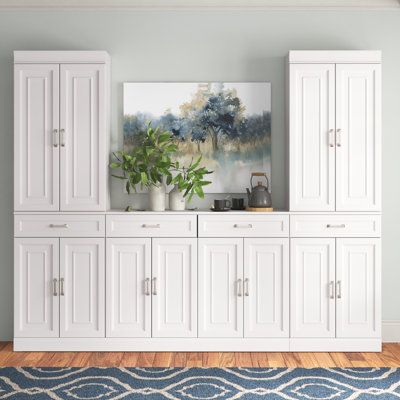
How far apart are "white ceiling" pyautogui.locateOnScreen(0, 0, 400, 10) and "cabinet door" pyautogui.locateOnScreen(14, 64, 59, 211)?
24.4 inches

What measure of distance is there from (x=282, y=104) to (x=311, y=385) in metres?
2.16

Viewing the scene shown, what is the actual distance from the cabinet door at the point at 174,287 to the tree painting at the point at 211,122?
2.03 feet

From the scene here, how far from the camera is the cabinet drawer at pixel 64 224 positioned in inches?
164

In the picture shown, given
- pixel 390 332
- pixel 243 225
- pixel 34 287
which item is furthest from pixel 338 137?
pixel 34 287

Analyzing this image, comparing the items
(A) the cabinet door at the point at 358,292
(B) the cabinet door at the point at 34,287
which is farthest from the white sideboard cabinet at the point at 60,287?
(A) the cabinet door at the point at 358,292

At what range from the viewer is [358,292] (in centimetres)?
418

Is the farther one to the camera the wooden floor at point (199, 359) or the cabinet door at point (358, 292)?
the cabinet door at point (358, 292)

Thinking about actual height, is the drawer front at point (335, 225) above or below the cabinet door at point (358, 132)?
below

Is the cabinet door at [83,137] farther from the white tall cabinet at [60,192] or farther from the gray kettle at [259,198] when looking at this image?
the gray kettle at [259,198]

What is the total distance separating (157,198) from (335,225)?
52.9 inches

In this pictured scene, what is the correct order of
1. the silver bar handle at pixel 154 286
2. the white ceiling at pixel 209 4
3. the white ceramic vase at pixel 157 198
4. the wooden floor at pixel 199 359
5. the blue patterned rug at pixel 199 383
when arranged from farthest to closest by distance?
the white ceiling at pixel 209 4, the white ceramic vase at pixel 157 198, the silver bar handle at pixel 154 286, the wooden floor at pixel 199 359, the blue patterned rug at pixel 199 383

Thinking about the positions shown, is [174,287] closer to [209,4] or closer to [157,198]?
[157,198]

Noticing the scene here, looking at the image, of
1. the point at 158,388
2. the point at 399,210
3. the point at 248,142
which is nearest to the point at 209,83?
the point at 248,142

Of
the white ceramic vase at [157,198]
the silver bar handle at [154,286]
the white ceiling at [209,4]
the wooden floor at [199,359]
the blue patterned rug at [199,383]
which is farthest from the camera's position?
the white ceiling at [209,4]
